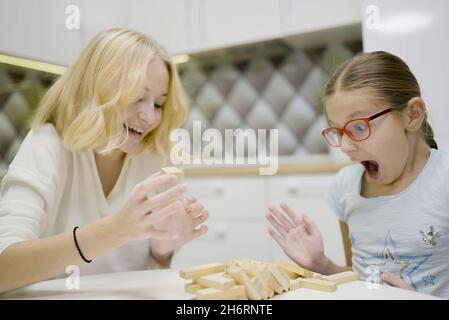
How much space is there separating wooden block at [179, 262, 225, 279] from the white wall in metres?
0.40

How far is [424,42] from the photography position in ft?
2.02

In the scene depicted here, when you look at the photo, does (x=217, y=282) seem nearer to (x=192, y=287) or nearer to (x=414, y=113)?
(x=192, y=287)

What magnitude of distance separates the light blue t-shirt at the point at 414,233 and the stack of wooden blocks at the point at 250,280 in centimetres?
12

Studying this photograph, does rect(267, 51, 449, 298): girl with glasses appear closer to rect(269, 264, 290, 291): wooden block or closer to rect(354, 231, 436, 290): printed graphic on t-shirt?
rect(354, 231, 436, 290): printed graphic on t-shirt

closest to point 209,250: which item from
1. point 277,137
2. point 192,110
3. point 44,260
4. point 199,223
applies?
point 277,137

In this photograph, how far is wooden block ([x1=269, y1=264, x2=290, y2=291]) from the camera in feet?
1.47

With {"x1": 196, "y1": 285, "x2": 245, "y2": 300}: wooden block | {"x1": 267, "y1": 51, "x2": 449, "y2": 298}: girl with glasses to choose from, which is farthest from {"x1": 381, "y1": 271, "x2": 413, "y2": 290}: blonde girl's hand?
{"x1": 196, "y1": 285, "x2": 245, "y2": 300}: wooden block

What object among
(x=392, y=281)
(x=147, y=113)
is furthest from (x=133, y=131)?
(x=392, y=281)

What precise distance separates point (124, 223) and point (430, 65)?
1.67ft

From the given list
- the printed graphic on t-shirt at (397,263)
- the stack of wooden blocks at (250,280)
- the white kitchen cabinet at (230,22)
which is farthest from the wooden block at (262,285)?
the white kitchen cabinet at (230,22)

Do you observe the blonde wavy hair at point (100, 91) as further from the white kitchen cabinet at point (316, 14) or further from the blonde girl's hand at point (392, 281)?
the white kitchen cabinet at point (316, 14)

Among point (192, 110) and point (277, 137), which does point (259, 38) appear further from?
point (192, 110)

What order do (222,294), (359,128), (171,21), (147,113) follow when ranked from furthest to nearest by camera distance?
(171,21) < (147,113) < (359,128) < (222,294)

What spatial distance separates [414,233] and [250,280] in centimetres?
30
